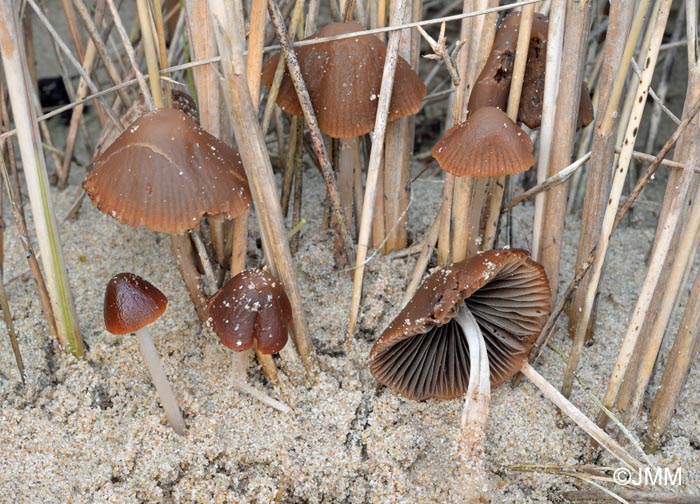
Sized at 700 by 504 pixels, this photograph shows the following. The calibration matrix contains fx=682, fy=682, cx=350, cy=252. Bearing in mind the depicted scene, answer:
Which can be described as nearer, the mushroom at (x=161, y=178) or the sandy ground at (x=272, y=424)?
the mushroom at (x=161, y=178)

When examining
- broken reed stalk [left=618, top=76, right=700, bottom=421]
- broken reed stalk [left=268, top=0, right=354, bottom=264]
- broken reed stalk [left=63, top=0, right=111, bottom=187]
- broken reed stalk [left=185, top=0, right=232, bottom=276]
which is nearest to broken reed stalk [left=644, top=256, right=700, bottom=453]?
broken reed stalk [left=618, top=76, right=700, bottom=421]

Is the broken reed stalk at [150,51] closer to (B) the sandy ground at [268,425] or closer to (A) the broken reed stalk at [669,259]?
(B) the sandy ground at [268,425]

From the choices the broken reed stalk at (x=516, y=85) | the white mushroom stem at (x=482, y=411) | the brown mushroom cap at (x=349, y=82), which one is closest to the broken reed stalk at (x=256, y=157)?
the brown mushroom cap at (x=349, y=82)

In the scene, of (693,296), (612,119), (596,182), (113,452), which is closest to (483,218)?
(596,182)

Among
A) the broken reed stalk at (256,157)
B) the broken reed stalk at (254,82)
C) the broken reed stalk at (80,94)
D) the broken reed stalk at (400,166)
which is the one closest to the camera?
the broken reed stalk at (256,157)

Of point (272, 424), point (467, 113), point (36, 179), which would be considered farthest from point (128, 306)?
point (467, 113)

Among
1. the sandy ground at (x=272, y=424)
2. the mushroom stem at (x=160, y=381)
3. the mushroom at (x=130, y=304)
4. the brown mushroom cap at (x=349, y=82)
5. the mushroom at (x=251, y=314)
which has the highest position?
the brown mushroom cap at (x=349, y=82)

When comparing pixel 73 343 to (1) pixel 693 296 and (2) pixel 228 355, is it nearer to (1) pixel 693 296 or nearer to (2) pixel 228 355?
(2) pixel 228 355

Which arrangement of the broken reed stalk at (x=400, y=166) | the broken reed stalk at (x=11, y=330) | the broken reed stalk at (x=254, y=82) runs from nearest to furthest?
the broken reed stalk at (x=254, y=82) → the broken reed stalk at (x=11, y=330) → the broken reed stalk at (x=400, y=166)
